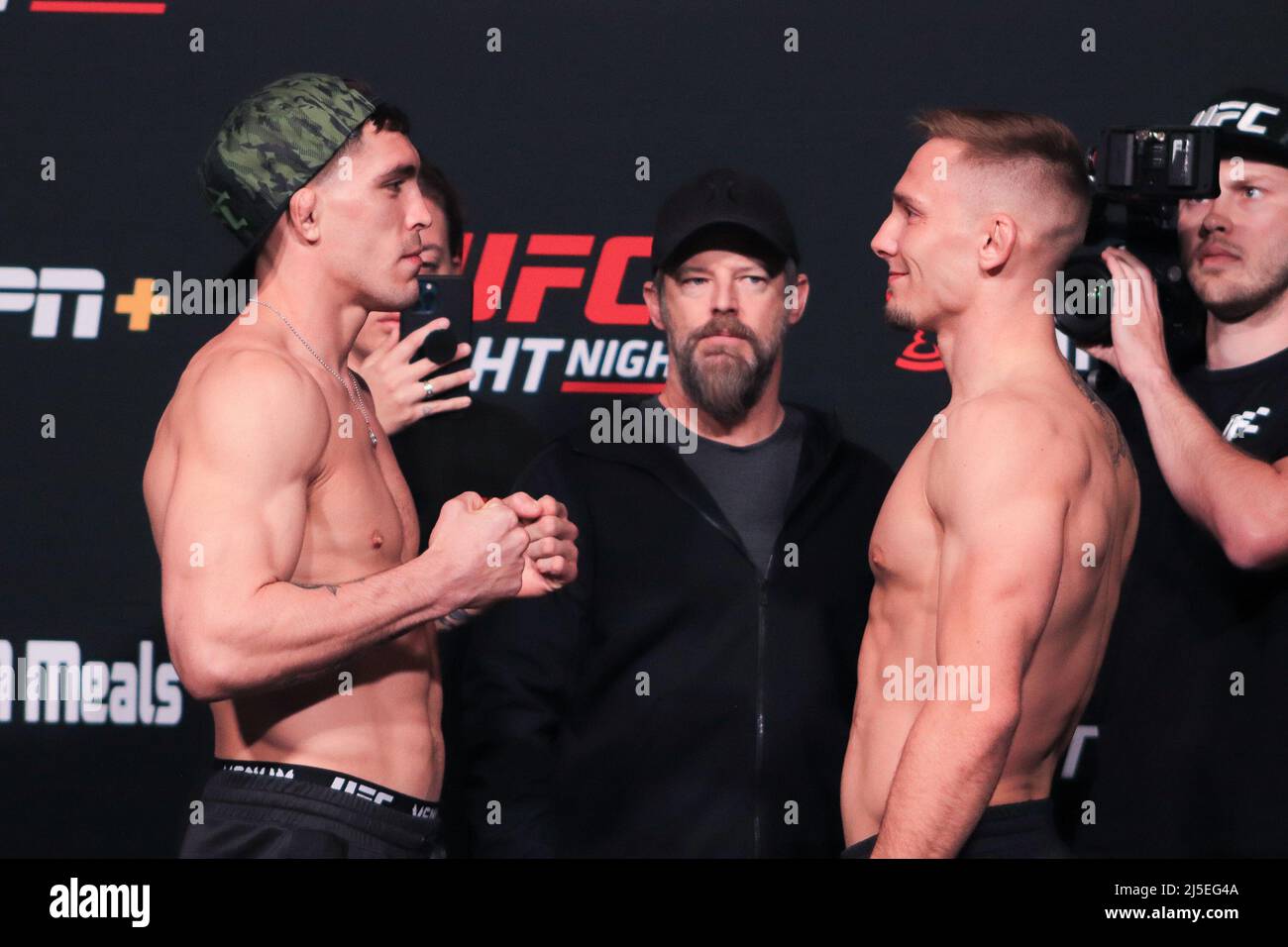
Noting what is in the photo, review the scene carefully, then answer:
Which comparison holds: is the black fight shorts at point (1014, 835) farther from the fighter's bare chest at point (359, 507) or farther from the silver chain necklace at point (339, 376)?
the silver chain necklace at point (339, 376)

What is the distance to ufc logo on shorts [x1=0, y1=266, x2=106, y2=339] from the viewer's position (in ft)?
10.5

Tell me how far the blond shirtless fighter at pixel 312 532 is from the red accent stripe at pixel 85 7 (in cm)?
117

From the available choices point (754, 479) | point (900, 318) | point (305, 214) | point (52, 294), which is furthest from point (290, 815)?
point (52, 294)

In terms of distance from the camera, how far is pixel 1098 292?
2438mm

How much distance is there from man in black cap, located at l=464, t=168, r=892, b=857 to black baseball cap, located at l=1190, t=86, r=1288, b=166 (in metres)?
0.82

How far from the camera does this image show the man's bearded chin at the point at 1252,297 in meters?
2.48

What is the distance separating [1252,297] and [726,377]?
2.98 feet

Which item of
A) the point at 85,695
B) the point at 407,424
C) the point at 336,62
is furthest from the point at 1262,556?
the point at 85,695

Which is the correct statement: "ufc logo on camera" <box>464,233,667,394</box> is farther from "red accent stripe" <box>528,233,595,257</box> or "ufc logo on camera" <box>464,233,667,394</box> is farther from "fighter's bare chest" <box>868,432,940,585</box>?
"fighter's bare chest" <box>868,432,940,585</box>

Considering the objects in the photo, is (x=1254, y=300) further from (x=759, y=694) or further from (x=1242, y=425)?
(x=759, y=694)

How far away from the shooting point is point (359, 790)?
80.2 inches

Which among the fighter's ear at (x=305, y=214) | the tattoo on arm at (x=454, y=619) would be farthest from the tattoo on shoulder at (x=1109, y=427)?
the fighter's ear at (x=305, y=214)

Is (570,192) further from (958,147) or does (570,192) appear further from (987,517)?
(987,517)

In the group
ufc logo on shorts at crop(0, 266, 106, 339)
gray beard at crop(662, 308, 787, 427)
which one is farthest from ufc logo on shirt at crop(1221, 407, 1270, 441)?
ufc logo on shorts at crop(0, 266, 106, 339)
